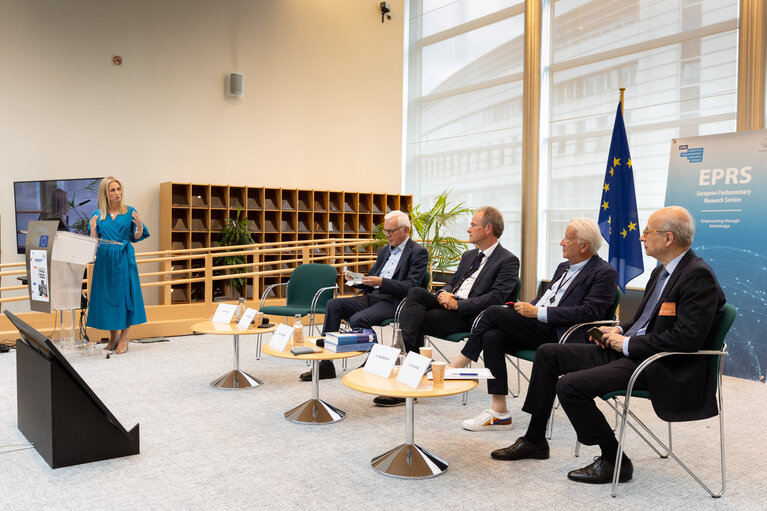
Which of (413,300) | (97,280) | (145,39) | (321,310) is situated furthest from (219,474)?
(145,39)

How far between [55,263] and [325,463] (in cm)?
360

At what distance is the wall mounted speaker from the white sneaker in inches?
298

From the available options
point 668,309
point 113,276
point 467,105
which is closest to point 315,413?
point 668,309

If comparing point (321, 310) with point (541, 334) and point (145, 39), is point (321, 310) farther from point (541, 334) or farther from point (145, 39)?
point (145, 39)

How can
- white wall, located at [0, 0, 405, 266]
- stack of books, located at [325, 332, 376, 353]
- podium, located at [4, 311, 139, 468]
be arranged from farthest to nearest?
1. white wall, located at [0, 0, 405, 266]
2. stack of books, located at [325, 332, 376, 353]
3. podium, located at [4, 311, 139, 468]

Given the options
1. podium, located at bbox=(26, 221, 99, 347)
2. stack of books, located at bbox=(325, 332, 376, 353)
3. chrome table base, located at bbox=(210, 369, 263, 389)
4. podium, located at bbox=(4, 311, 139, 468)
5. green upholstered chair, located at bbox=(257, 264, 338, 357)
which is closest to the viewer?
podium, located at bbox=(4, 311, 139, 468)

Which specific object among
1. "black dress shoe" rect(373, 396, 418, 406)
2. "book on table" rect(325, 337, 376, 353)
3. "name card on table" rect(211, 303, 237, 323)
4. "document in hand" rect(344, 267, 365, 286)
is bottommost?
"black dress shoe" rect(373, 396, 418, 406)

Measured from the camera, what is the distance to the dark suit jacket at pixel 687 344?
9.05 feet

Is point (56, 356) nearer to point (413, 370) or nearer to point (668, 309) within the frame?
point (413, 370)

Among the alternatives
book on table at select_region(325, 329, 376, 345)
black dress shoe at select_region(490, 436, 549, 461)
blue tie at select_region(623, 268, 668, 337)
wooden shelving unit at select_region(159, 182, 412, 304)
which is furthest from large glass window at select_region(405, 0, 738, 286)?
black dress shoe at select_region(490, 436, 549, 461)

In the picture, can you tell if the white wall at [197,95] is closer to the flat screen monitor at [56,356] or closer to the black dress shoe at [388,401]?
the flat screen monitor at [56,356]

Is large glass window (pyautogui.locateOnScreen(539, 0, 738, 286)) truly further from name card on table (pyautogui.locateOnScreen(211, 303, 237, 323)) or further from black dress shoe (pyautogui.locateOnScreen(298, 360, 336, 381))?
name card on table (pyautogui.locateOnScreen(211, 303, 237, 323))

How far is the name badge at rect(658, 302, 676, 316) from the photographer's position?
287cm

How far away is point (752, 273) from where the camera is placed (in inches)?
201
